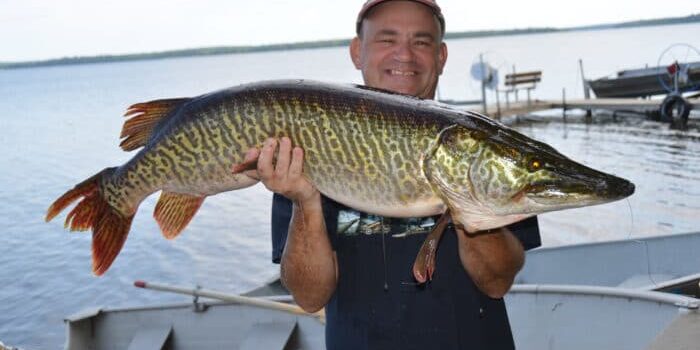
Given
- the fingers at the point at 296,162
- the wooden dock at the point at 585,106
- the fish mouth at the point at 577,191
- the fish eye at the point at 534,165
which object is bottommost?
the wooden dock at the point at 585,106

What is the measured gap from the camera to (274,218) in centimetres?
247

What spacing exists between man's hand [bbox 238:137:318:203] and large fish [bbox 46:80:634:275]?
1.2 inches

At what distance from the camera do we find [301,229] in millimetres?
2174

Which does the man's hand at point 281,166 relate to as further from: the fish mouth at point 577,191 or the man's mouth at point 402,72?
the fish mouth at point 577,191

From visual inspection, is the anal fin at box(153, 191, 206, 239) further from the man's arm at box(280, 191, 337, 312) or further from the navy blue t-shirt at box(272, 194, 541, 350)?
the navy blue t-shirt at box(272, 194, 541, 350)

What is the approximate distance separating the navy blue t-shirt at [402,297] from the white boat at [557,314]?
2.96 ft

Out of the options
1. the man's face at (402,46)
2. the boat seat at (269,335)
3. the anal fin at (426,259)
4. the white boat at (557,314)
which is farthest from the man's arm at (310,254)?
the boat seat at (269,335)

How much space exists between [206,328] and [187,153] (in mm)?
3182

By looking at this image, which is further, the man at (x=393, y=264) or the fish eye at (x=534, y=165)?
the man at (x=393, y=264)

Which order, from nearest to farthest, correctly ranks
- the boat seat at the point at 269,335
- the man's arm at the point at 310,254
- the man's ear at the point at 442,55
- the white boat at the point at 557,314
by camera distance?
the man's arm at the point at 310,254 < the man's ear at the point at 442,55 < the white boat at the point at 557,314 < the boat seat at the point at 269,335

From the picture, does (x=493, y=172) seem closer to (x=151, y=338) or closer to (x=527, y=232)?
(x=527, y=232)

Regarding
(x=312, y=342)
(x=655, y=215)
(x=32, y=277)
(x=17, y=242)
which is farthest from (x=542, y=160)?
(x=17, y=242)

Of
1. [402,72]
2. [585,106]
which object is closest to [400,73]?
[402,72]

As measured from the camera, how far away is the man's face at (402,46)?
7.71ft
